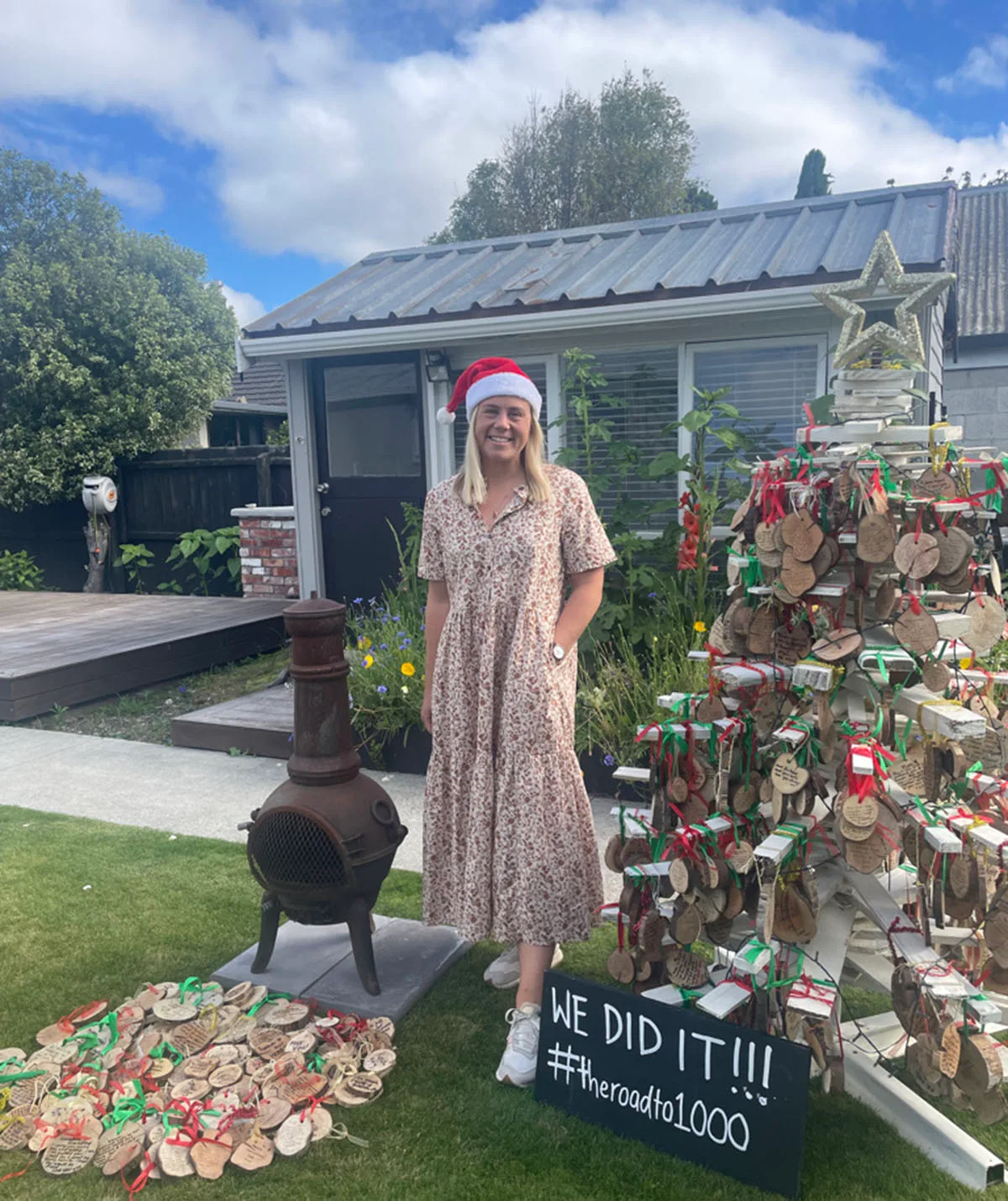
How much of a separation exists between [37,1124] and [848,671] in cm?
224

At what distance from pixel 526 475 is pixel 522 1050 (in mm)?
1517

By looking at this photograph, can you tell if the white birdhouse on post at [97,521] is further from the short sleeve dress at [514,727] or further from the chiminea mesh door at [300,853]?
the short sleeve dress at [514,727]

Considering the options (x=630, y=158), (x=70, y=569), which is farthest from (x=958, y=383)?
(x=630, y=158)

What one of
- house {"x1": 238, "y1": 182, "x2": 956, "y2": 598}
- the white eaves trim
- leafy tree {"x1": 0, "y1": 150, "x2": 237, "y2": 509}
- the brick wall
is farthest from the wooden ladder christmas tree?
leafy tree {"x1": 0, "y1": 150, "x2": 237, "y2": 509}

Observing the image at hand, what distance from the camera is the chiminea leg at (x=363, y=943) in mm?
2736

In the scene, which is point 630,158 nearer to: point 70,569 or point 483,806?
point 70,569

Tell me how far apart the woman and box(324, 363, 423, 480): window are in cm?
452

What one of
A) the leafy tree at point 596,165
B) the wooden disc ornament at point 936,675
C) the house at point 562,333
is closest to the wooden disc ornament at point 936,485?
the wooden disc ornament at point 936,675

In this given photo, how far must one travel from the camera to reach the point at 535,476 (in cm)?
255

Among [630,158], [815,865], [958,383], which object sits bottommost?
[815,865]

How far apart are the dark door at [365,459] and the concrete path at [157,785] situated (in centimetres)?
216

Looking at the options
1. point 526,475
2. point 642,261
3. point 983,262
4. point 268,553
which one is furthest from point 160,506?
point 983,262

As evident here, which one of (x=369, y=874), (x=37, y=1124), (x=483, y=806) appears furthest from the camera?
(x=369, y=874)

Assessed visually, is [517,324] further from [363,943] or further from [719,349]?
[363,943]
